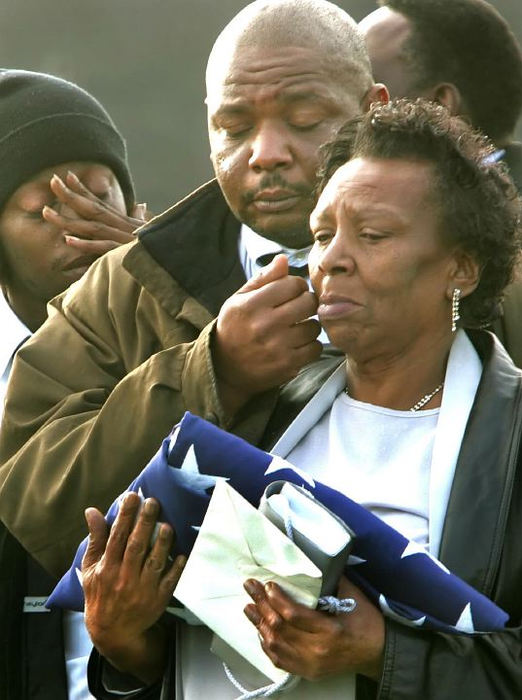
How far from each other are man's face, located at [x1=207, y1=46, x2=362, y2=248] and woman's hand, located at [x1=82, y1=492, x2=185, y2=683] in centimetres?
86

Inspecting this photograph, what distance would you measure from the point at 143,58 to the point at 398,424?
22.3 ft

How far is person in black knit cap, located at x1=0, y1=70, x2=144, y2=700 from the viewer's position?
4.43 meters

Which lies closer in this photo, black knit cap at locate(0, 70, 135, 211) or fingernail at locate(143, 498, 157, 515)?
fingernail at locate(143, 498, 157, 515)

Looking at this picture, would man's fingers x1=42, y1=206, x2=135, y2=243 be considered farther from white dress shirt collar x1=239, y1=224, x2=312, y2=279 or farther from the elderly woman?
the elderly woman

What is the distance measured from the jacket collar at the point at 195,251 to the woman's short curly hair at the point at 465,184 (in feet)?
1.53

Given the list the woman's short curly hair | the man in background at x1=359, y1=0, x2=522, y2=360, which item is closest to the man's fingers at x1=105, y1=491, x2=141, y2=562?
the woman's short curly hair

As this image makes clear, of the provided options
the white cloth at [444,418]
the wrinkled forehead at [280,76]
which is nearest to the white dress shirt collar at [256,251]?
the wrinkled forehead at [280,76]

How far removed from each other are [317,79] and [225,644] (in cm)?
128

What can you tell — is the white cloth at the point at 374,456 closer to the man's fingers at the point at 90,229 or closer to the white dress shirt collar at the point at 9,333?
the man's fingers at the point at 90,229

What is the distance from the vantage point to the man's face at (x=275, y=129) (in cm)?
372

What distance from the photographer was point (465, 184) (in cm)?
339

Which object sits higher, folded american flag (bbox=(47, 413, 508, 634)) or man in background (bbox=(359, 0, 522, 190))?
man in background (bbox=(359, 0, 522, 190))

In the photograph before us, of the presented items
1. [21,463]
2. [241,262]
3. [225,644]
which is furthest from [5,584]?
[225,644]

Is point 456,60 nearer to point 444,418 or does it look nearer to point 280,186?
point 280,186
